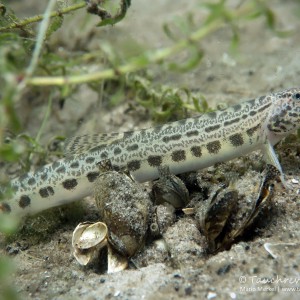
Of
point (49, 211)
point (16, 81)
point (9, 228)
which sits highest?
point (16, 81)

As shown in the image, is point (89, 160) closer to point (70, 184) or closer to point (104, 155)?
point (104, 155)

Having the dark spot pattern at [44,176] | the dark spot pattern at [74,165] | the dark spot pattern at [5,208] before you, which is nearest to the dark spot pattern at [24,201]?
the dark spot pattern at [5,208]

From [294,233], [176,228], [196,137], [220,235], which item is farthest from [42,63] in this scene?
[294,233]

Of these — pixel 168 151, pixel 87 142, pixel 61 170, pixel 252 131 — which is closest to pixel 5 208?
pixel 61 170

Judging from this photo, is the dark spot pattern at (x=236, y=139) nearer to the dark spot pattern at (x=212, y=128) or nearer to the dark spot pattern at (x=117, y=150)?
the dark spot pattern at (x=212, y=128)

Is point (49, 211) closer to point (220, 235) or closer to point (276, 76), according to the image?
point (220, 235)

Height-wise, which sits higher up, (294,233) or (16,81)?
(16,81)

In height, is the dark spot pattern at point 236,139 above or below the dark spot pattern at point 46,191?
above
